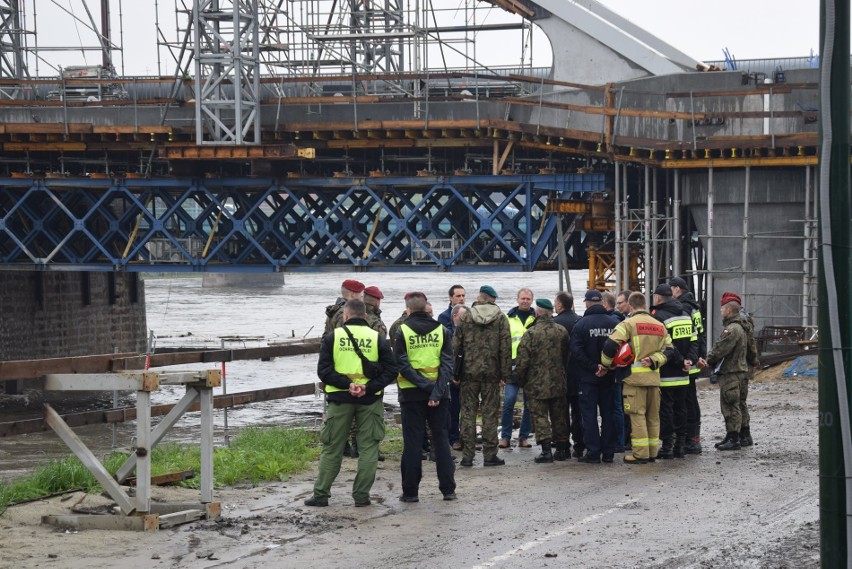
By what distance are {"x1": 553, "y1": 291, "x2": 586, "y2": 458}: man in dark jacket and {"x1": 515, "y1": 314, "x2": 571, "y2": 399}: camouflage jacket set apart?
0.68 feet

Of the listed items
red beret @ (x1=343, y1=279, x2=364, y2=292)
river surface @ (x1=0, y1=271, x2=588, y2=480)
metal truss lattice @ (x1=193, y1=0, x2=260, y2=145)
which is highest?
metal truss lattice @ (x1=193, y1=0, x2=260, y2=145)

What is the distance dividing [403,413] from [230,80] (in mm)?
19541

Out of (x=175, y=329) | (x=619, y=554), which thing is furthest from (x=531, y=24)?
(x=175, y=329)

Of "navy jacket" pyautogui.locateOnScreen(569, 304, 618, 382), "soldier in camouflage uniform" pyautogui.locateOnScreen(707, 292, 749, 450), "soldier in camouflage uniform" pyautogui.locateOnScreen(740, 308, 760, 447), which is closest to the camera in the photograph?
"navy jacket" pyautogui.locateOnScreen(569, 304, 618, 382)

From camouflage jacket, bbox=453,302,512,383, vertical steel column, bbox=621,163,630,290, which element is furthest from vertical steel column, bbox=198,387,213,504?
vertical steel column, bbox=621,163,630,290

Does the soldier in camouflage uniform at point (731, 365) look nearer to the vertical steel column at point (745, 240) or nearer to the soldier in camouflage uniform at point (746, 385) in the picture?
the soldier in camouflage uniform at point (746, 385)

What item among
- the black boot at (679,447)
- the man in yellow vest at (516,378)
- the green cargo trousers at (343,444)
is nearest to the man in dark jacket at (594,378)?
the black boot at (679,447)

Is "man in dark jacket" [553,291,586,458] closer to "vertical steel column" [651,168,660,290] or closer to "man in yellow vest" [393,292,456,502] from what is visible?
"man in yellow vest" [393,292,456,502]

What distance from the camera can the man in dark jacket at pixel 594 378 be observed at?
42.9 ft

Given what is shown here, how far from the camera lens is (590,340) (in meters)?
13.1

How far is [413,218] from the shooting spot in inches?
1188

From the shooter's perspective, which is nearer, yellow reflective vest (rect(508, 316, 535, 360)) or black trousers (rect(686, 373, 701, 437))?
black trousers (rect(686, 373, 701, 437))

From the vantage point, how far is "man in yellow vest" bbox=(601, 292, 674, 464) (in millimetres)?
12891

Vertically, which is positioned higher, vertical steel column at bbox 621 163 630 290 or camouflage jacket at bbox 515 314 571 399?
vertical steel column at bbox 621 163 630 290
